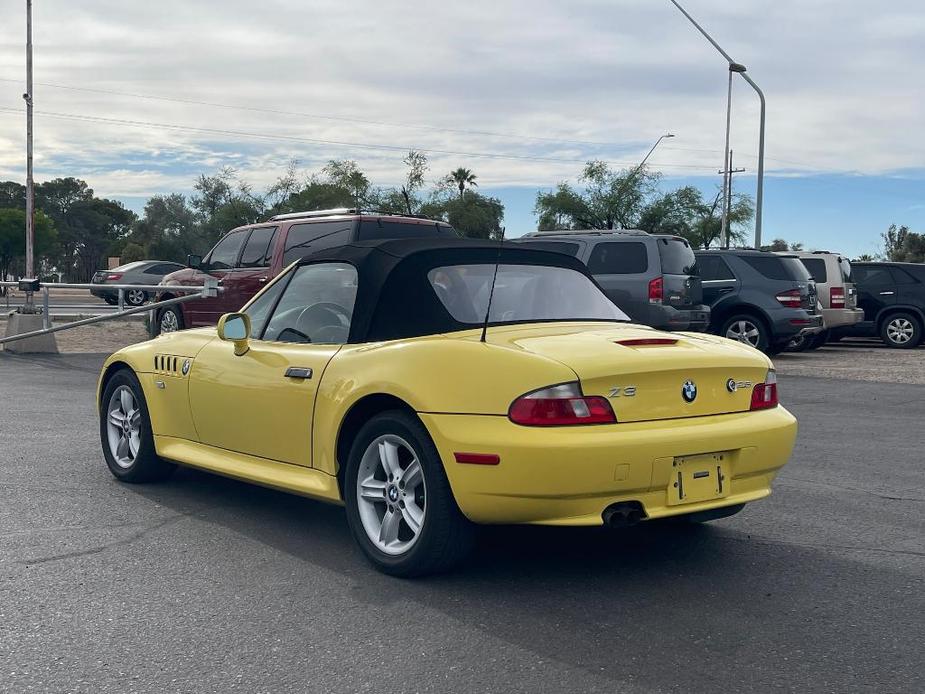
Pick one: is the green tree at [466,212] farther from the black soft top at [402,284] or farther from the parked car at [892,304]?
the black soft top at [402,284]

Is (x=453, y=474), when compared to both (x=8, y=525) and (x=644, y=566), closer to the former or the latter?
(x=644, y=566)

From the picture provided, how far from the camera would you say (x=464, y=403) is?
447 cm

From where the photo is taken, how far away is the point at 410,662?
3.75 meters

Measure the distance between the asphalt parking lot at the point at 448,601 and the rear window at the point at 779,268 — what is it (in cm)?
1134

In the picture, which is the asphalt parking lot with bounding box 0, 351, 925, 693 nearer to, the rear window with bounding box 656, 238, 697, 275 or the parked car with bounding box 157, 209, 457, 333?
the parked car with bounding box 157, 209, 457, 333

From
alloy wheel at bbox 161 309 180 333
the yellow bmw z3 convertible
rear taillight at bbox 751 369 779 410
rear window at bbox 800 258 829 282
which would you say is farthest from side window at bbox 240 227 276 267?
rear taillight at bbox 751 369 779 410

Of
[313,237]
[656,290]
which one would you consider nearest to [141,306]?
[313,237]

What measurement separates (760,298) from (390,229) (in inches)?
266

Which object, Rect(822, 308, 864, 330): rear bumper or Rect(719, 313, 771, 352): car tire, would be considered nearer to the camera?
Rect(719, 313, 771, 352): car tire

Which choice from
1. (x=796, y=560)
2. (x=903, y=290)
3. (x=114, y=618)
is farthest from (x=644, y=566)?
(x=903, y=290)

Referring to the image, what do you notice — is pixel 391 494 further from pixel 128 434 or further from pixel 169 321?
pixel 169 321

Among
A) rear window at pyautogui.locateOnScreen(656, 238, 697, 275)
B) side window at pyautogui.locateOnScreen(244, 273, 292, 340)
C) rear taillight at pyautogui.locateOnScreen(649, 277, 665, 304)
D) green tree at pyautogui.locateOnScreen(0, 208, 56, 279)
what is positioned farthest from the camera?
green tree at pyautogui.locateOnScreen(0, 208, 56, 279)

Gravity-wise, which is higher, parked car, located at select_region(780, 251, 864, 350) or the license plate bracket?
parked car, located at select_region(780, 251, 864, 350)

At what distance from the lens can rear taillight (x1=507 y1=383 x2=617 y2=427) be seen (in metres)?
4.35
